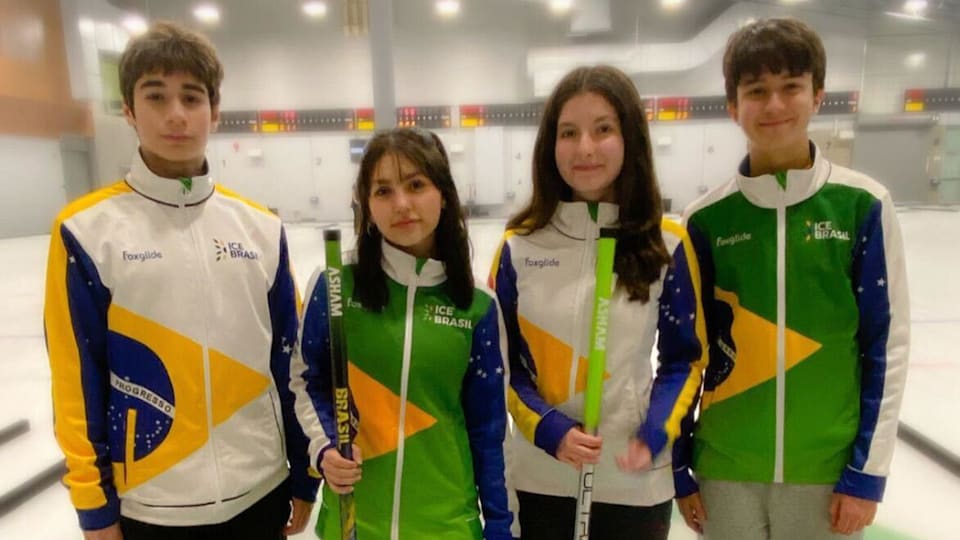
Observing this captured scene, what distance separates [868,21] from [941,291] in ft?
30.1

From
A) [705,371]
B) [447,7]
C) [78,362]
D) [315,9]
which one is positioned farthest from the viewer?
[447,7]

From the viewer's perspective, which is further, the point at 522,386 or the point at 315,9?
the point at 315,9

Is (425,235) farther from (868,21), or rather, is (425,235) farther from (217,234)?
(868,21)

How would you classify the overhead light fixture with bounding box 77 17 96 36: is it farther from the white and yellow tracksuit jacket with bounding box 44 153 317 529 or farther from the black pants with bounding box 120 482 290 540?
the black pants with bounding box 120 482 290 540

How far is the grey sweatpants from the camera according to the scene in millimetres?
1194

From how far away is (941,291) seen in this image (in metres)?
5.11

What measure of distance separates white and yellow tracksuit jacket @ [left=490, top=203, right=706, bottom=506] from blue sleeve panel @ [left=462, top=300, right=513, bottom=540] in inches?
2.4

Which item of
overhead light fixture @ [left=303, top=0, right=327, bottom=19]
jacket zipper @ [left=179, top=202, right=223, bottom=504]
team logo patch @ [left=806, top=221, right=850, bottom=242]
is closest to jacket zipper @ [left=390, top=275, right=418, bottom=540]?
jacket zipper @ [left=179, top=202, right=223, bottom=504]

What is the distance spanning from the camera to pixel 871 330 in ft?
3.79

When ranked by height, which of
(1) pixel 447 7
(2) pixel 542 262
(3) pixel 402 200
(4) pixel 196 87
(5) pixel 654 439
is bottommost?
(5) pixel 654 439

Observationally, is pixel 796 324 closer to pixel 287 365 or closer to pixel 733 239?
pixel 733 239

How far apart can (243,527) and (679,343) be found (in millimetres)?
885

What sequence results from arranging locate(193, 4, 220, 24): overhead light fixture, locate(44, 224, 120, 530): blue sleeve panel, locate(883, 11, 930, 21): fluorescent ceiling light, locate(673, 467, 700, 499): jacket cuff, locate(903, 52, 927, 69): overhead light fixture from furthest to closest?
locate(903, 52, 927, 69): overhead light fixture < locate(883, 11, 930, 21): fluorescent ceiling light < locate(193, 4, 220, 24): overhead light fixture < locate(673, 467, 700, 499): jacket cuff < locate(44, 224, 120, 530): blue sleeve panel

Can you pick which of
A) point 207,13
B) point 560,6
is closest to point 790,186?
point 560,6
